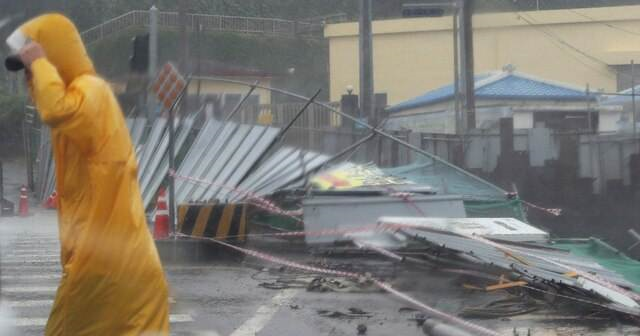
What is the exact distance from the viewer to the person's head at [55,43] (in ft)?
12.4

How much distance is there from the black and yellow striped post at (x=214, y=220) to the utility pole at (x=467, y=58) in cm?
999

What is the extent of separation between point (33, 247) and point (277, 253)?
3793 millimetres

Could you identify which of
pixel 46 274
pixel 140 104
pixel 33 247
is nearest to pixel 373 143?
pixel 140 104

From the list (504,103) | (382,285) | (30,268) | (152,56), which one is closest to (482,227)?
(382,285)

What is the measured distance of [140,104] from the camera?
1298 cm

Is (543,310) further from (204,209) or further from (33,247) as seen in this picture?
(33,247)

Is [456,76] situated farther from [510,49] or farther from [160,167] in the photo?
[160,167]

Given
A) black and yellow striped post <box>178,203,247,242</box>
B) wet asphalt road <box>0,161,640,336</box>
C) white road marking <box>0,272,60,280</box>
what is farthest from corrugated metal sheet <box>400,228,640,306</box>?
white road marking <box>0,272,60,280</box>

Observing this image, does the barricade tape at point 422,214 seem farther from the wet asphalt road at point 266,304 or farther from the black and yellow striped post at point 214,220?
the wet asphalt road at point 266,304

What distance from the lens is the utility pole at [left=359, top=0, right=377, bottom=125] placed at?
20.3 metres

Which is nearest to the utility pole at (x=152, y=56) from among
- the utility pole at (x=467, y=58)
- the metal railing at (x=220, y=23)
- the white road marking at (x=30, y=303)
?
the metal railing at (x=220, y=23)

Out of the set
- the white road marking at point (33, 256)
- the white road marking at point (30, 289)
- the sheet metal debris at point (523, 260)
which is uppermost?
the sheet metal debris at point (523, 260)

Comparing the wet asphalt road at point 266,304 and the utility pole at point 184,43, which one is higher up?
the utility pole at point 184,43

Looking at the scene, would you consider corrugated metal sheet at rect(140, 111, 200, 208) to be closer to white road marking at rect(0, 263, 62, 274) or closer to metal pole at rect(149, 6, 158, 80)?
metal pole at rect(149, 6, 158, 80)
